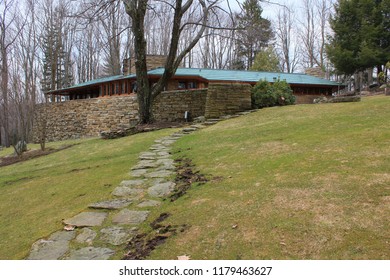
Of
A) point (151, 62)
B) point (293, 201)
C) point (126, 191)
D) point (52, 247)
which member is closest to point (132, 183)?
point (126, 191)

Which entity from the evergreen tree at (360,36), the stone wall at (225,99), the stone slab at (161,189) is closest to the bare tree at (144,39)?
the stone wall at (225,99)

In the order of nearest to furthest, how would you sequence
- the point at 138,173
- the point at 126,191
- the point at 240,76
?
the point at 126,191 → the point at 138,173 → the point at 240,76

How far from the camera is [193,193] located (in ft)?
13.3

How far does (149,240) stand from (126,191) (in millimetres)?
1819

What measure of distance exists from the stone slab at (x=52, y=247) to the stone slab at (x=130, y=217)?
A: 1.66 ft

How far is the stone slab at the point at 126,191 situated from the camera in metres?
4.50

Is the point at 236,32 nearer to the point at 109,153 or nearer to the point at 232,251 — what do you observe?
the point at 109,153

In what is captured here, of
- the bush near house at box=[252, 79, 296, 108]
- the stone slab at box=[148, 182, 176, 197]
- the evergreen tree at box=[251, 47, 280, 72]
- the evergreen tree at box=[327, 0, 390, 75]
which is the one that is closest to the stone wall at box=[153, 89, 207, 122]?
the bush near house at box=[252, 79, 296, 108]

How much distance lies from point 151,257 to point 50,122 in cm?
2287

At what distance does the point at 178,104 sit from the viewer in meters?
14.3

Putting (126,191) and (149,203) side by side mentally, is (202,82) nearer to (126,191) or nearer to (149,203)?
(126,191)

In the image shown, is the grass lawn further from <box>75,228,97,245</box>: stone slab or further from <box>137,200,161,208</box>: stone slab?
<box>75,228,97,245</box>: stone slab

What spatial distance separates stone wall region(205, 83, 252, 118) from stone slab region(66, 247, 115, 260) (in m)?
9.55

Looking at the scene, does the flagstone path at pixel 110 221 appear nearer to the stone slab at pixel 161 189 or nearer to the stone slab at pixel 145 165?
the stone slab at pixel 161 189
